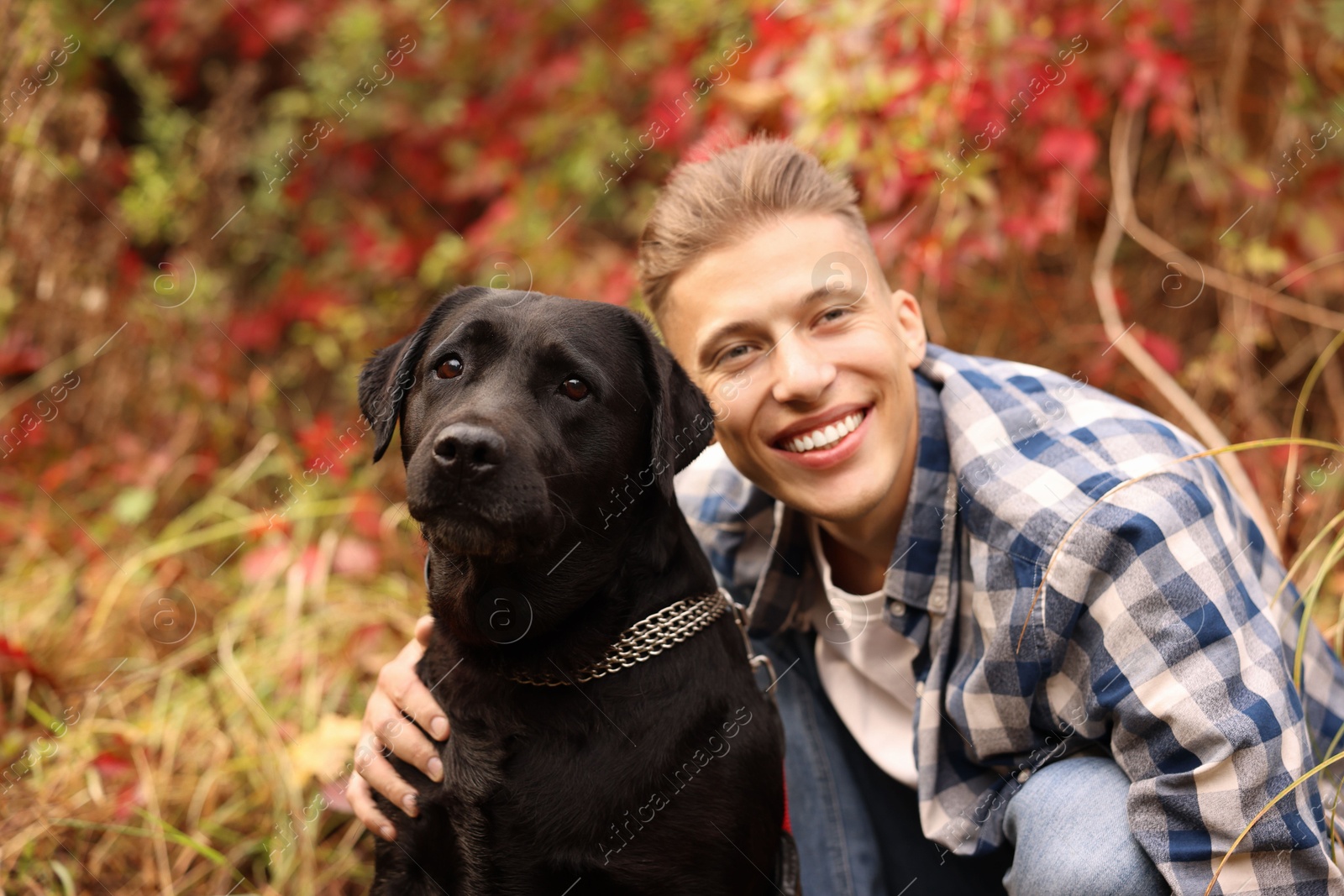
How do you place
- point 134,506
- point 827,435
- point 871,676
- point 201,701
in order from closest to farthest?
point 827,435, point 871,676, point 201,701, point 134,506

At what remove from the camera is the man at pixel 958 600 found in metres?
1.69

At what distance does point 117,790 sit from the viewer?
8.72ft

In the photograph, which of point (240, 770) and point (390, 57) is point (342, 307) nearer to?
point (390, 57)

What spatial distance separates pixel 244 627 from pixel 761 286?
2.19 m

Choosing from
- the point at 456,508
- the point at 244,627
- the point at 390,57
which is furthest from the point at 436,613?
the point at 390,57

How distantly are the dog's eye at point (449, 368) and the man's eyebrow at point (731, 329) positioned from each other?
59 centimetres

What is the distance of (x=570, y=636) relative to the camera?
1.81 metres

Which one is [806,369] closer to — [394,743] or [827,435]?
[827,435]

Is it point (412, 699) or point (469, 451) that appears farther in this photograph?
point (412, 699)

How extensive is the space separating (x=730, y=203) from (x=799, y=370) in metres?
0.48

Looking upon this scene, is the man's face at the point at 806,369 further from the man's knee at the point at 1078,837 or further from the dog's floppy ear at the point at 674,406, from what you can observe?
the man's knee at the point at 1078,837

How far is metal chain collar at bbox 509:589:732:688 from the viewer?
1.77 meters

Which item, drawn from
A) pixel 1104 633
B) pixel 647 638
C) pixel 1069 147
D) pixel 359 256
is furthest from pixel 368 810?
pixel 359 256

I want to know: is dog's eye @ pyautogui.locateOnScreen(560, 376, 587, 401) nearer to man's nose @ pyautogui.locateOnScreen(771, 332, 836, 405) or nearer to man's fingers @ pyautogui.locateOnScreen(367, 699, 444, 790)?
man's nose @ pyautogui.locateOnScreen(771, 332, 836, 405)
